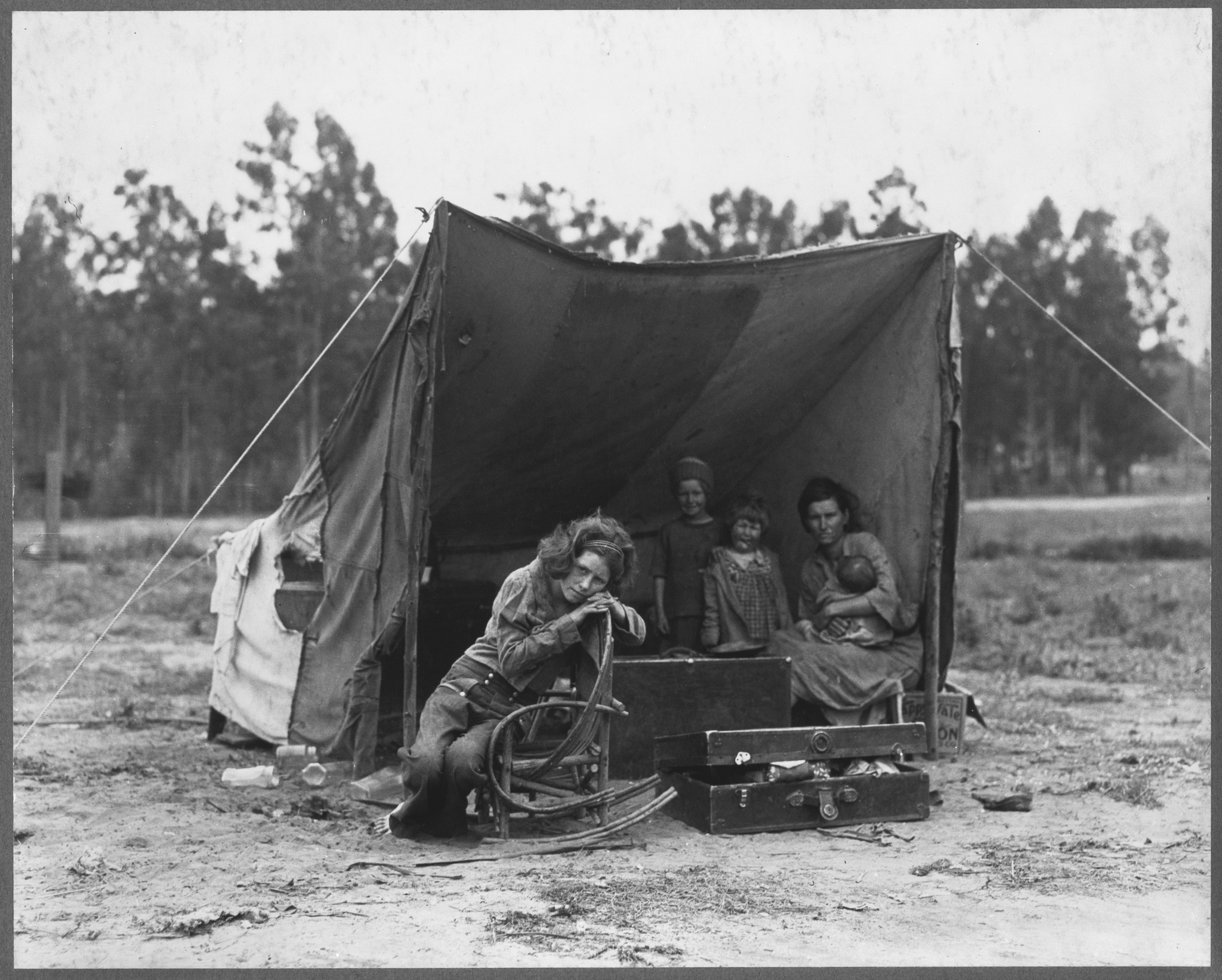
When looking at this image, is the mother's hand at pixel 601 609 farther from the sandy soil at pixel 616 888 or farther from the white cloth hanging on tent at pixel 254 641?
the white cloth hanging on tent at pixel 254 641

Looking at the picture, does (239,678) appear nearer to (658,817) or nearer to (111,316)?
(658,817)

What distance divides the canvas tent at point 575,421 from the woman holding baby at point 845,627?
0.16 metres

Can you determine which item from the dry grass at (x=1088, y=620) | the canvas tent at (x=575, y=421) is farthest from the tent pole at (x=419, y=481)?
the dry grass at (x=1088, y=620)

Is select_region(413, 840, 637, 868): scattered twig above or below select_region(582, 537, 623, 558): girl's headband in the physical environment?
below

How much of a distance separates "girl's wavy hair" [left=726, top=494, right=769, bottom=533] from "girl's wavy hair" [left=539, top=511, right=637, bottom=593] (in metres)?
1.94

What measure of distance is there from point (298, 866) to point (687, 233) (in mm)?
16859

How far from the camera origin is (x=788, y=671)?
19.2 ft

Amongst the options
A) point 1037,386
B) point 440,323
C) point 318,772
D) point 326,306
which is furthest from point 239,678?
point 1037,386

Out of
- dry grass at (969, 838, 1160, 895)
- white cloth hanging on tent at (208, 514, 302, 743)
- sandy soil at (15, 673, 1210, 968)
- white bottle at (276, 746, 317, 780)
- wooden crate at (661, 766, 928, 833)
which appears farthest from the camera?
white cloth hanging on tent at (208, 514, 302, 743)

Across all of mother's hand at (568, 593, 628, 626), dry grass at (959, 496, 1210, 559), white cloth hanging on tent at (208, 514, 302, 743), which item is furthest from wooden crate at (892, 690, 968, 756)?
dry grass at (959, 496, 1210, 559)

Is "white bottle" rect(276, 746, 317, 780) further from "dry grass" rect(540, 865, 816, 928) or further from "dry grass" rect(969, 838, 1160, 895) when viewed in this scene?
"dry grass" rect(969, 838, 1160, 895)

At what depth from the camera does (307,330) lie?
A: 19.8m

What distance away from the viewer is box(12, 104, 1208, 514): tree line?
721 inches

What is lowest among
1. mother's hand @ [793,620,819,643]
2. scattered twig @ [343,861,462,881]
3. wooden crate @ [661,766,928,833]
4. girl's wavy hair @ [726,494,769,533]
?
scattered twig @ [343,861,462,881]
